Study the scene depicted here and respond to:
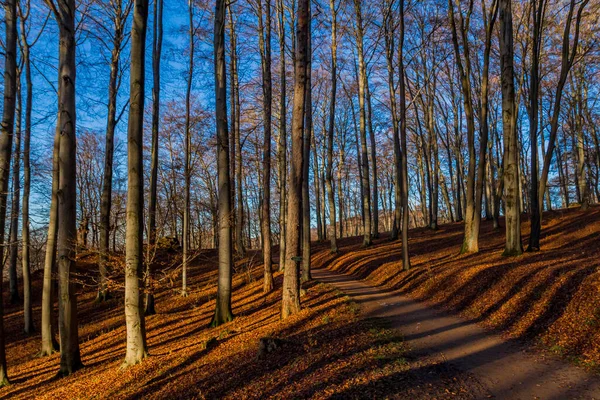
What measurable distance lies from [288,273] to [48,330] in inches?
315

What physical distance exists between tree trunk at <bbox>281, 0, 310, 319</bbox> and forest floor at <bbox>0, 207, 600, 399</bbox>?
2.70 ft

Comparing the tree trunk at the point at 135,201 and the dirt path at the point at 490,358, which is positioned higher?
the tree trunk at the point at 135,201

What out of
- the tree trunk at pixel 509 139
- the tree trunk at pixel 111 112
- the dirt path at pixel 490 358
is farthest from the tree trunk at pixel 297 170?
the tree trunk at pixel 111 112

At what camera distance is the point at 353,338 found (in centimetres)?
610

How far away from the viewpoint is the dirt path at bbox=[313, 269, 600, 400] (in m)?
4.09

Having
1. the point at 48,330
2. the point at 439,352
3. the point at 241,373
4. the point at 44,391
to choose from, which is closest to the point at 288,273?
the point at 241,373

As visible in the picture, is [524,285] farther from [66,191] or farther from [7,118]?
[7,118]

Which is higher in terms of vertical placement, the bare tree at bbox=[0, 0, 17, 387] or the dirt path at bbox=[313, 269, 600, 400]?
the bare tree at bbox=[0, 0, 17, 387]

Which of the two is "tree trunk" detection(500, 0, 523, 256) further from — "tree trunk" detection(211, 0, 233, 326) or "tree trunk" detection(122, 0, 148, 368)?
"tree trunk" detection(122, 0, 148, 368)

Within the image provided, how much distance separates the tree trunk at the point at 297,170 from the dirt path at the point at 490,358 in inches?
69.4

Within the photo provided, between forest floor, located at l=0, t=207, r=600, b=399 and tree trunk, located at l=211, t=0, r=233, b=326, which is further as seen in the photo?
tree trunk, located at l=211, t=0, r=233, b=326

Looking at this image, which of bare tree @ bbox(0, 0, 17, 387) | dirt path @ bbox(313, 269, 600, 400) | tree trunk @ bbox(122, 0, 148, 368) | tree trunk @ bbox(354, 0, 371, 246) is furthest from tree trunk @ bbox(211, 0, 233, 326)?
tree trunk @ bbox(354, 0, 371, 246)

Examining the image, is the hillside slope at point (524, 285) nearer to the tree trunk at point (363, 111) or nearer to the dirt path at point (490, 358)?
the dirt path at point (490, 358)

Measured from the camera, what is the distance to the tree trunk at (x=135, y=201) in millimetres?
6895
